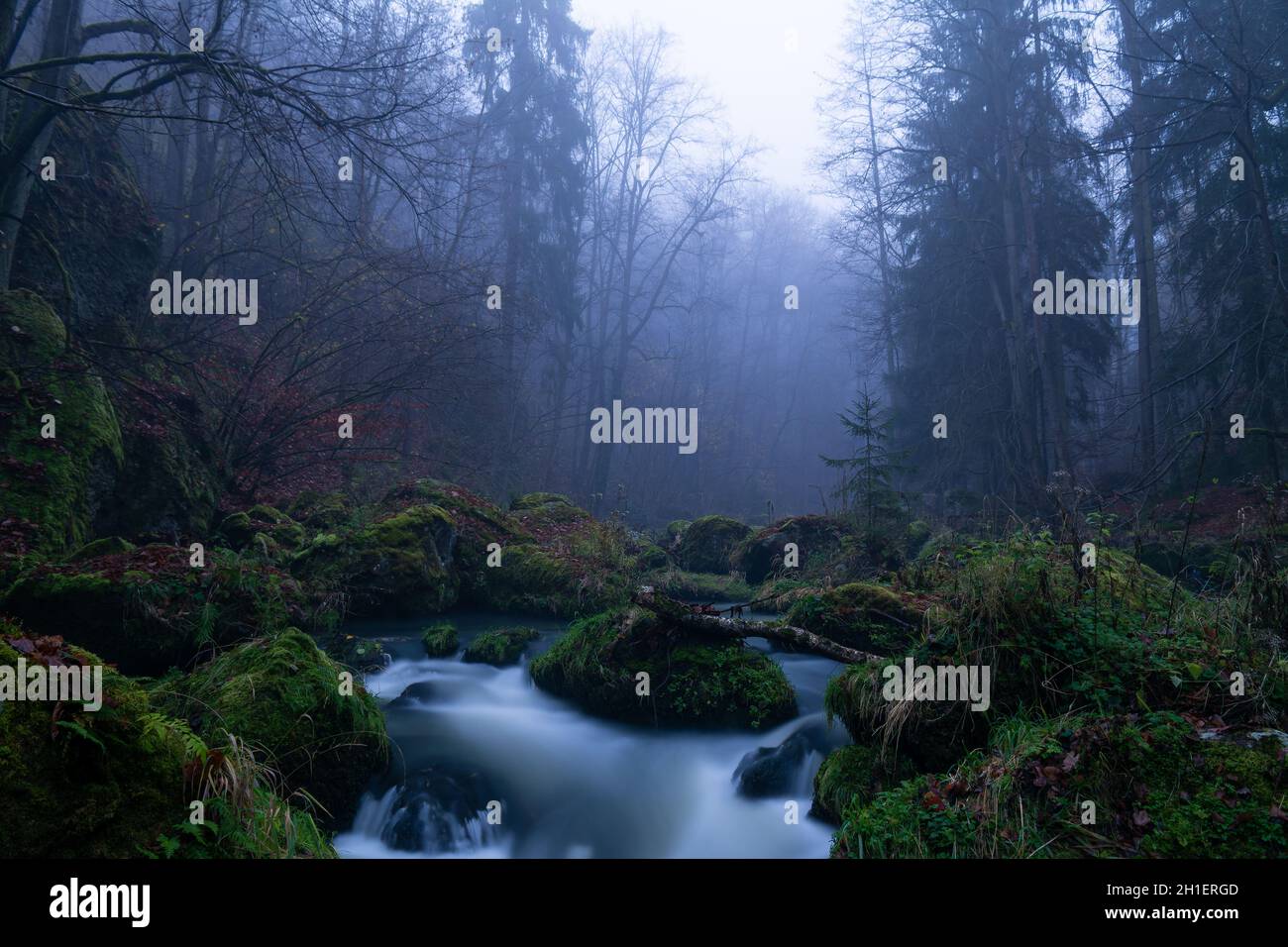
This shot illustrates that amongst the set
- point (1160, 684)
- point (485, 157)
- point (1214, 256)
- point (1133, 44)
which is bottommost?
point (1160, 684)

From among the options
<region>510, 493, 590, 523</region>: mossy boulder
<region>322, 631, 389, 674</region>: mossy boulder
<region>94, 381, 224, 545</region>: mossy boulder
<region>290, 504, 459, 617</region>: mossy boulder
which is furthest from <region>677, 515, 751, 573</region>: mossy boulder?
<region>94, 381, 224, 545</region>: mossy boulder

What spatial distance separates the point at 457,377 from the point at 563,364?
33.2 ft

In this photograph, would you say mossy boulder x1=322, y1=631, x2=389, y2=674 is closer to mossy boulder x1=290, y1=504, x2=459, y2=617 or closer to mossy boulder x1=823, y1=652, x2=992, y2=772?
mossy boulder x1=290, y1=504, x2=459, y2=617

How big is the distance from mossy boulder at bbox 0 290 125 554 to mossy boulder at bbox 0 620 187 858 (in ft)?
18.4

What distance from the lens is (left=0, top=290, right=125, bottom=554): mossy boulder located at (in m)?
7.59

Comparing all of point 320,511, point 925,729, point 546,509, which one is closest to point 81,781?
point 925,729

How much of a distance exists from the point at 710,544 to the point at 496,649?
839cm
